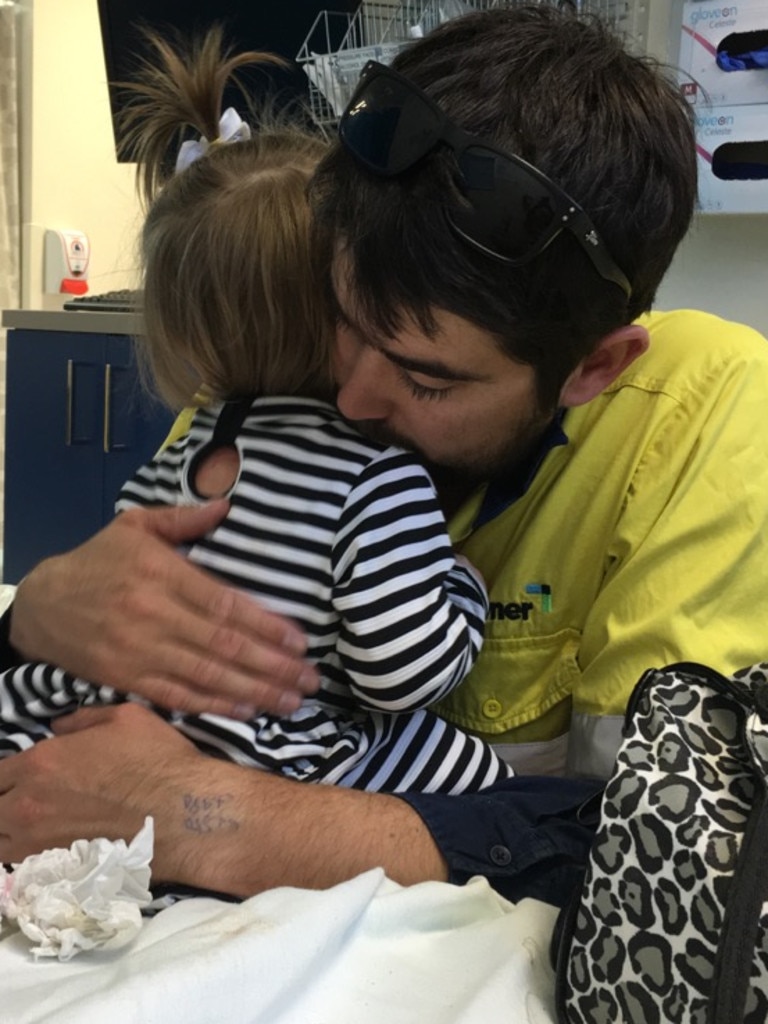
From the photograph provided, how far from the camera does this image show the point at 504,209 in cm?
78

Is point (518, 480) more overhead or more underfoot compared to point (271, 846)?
more overhead

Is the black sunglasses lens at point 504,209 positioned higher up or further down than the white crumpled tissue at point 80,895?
higher up

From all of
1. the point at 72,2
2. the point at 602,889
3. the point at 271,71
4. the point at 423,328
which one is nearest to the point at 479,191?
the point at 423,328

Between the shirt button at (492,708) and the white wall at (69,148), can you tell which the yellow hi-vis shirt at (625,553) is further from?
the white wall at (69,148)

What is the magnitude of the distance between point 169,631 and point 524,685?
1.10ft

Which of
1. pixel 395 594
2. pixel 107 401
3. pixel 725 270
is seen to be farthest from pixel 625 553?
pixel 107 401

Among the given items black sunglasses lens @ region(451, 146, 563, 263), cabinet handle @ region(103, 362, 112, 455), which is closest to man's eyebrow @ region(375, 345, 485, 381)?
black sunglasses lens @ region(451, 146, 563, 263)

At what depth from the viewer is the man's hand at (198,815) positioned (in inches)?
29.7

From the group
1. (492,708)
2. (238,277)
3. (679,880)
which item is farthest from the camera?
(492,708)

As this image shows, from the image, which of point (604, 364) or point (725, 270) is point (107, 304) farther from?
point (604, 364)

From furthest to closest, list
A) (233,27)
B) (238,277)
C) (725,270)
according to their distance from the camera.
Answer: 1. (233,27)
2. (725,270)
3. (238,277)

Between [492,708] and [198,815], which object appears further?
[492,708]

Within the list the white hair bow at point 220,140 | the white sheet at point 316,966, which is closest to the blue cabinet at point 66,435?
the white hair bow at point 220,140

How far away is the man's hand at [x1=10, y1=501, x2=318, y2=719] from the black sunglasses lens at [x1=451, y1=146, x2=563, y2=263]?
31 cm
